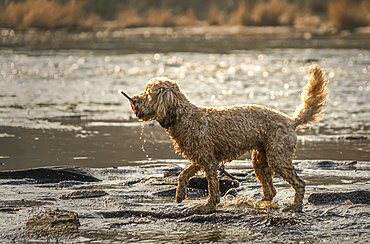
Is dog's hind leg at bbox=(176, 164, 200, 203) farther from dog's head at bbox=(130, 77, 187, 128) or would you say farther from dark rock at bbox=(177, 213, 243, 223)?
dog's head at bbox=(130, 77, 187, 128)

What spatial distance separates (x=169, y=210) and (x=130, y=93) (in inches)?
438

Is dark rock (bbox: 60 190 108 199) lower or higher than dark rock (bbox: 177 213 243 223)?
higher

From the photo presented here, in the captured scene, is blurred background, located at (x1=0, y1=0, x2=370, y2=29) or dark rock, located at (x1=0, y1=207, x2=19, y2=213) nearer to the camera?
dark rock, located at (x1=0, y1=207, x2=19, y2=213)

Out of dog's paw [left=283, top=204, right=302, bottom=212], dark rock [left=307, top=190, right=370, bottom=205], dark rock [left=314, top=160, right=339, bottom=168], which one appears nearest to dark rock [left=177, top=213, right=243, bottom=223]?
dog's paw [left=283, top=204, right=302, bottom=212]

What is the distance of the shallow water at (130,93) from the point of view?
38.5 ft

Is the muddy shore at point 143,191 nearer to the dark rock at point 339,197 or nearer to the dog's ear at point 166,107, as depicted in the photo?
the dark rock at point 339,197

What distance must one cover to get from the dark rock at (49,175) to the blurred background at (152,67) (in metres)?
0.80

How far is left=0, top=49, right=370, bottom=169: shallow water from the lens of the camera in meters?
11.8

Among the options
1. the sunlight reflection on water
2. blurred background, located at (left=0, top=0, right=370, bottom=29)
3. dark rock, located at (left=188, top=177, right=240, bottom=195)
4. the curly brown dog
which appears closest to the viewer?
the curly brown dog

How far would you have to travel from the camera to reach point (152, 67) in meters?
25.2

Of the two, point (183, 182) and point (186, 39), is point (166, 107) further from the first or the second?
point (186, 39)

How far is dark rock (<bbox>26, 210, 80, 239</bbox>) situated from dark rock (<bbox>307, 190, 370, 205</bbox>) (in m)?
2.91

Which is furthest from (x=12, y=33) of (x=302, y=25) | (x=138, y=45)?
(x=302, y=25)

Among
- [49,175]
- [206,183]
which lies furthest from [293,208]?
[49,175]
